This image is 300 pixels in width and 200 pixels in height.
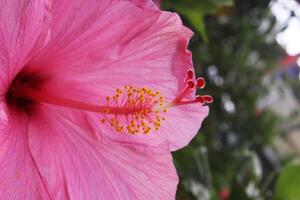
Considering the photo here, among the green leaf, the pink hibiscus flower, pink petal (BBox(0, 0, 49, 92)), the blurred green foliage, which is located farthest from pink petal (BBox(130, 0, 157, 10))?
the blurred green foliage

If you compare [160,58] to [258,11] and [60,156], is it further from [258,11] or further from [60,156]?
[258,11]

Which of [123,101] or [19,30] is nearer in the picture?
[19,30]

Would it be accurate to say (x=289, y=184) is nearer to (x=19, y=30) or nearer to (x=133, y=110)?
(x=133, y=110)

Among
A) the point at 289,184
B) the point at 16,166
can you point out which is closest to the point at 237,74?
the point at 289,184

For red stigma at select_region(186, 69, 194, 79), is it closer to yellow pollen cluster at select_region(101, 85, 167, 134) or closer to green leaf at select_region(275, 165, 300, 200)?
yellow pollen cluster at select_region(101, 85, 167, 134)

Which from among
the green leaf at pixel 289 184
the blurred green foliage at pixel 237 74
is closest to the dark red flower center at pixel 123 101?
the green leaf at pixel 289 184
